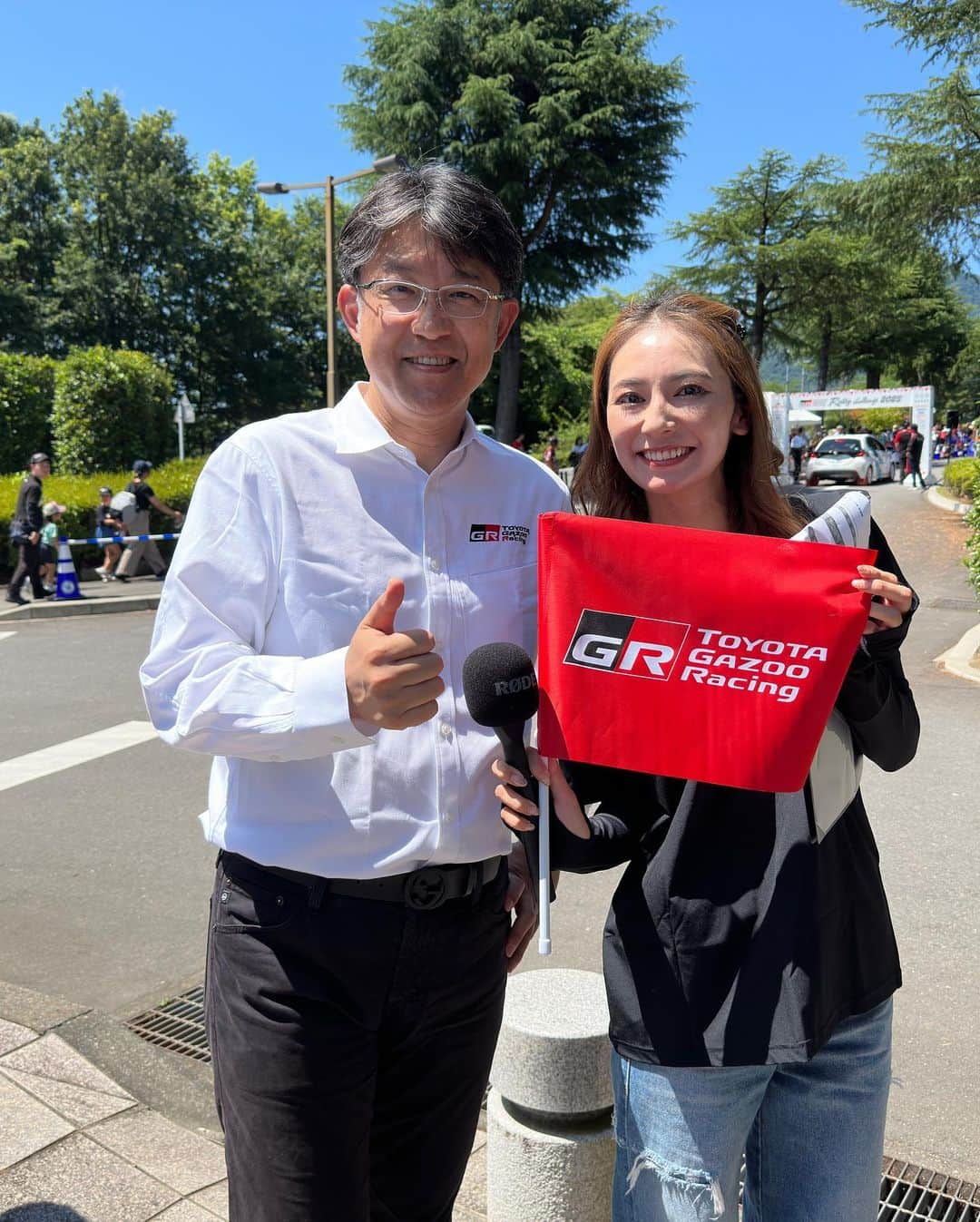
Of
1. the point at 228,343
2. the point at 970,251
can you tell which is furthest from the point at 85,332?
the point at 970,251

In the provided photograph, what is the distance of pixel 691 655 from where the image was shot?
5.86ft

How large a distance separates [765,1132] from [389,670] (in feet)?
3.41

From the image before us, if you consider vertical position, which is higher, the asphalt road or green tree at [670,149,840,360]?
green tree at [670,149,840,360]

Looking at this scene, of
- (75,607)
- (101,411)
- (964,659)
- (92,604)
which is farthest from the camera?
(101,411)

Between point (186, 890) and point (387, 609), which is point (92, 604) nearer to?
point (186, 890)

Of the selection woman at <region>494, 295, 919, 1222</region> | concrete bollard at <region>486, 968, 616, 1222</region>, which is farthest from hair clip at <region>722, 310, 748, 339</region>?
concrete bollard at <region>486, 968, 616, 1222</region>

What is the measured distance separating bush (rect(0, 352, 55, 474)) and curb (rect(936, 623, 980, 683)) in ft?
74.0

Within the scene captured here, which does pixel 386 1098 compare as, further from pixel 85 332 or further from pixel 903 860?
pixel 85 332

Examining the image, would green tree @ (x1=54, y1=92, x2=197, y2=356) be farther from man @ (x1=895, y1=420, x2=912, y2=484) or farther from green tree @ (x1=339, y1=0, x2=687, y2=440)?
man @ (x1=895, y1=420, x2=912, y2=484)

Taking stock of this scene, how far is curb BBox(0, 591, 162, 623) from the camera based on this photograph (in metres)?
14.4

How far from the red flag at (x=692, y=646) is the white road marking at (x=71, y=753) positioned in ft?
20.0

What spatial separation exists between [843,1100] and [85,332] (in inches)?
1972

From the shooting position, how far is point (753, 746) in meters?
1.74

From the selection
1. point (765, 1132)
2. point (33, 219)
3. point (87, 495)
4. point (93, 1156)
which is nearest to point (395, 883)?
point (765, 1132)
